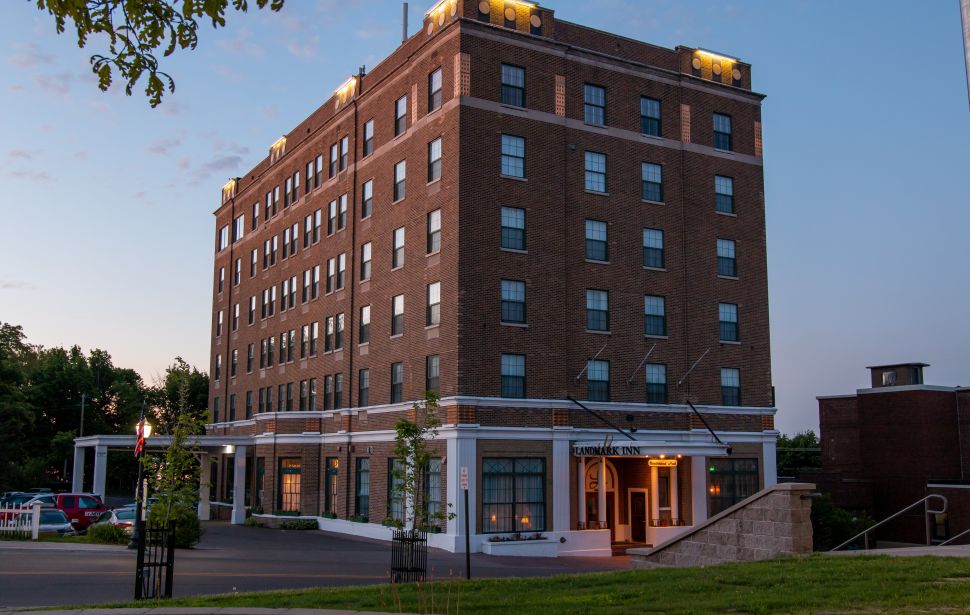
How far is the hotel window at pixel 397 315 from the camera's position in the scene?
135 ft

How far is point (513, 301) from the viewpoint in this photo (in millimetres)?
37531

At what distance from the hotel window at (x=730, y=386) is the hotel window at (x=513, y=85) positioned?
48.7ft

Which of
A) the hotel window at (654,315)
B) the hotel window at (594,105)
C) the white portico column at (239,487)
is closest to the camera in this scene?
the hotel window at (594,105)

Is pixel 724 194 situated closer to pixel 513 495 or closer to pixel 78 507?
pixel 513 495

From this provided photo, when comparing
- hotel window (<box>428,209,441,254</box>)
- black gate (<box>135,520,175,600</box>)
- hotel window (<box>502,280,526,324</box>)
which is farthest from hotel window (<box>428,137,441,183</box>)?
black gate (<box>135,520,175,600</box>)

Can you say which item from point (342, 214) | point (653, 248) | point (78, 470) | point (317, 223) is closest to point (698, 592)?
point (653, 248)

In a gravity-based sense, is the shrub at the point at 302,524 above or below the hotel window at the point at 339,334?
below

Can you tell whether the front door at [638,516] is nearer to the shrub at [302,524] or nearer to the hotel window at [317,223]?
the shrub at [302,524]

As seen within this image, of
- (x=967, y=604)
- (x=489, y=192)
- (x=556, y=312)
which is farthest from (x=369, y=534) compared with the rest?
(x=967, y=604)

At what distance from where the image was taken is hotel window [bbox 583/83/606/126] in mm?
40500

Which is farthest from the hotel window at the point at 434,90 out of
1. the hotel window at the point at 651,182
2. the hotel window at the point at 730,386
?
the hotel window at the point at 730,386

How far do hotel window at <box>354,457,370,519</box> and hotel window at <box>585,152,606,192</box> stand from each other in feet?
51.3

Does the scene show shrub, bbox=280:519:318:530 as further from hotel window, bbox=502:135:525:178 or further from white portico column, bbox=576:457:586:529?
hotel window, bbox=502:135:525:178

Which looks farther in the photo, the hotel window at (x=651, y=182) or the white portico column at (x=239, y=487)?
the white portico column at (x=239, y=487)
